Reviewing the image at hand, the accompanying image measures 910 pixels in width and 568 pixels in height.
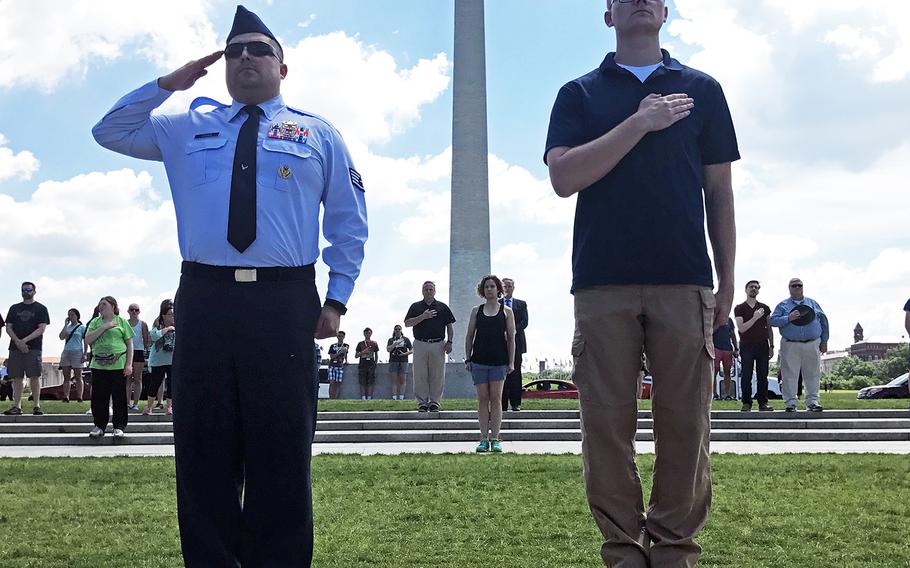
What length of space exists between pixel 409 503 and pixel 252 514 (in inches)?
125

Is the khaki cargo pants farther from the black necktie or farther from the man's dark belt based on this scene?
the black necktie

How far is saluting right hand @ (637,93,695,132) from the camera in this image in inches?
129

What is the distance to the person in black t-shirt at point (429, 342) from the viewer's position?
1488 centimetres

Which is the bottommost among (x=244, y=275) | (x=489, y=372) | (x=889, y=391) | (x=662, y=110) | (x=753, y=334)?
(x=889, y=391)

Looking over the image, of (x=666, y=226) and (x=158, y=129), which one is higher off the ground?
(x=158, y=129)

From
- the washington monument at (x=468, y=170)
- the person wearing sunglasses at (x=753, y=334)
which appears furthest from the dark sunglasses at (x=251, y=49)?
the washington monument at (x=468, y=170)

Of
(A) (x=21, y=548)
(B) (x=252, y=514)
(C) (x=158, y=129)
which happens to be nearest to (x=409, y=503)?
(A) (x=21, y=548)

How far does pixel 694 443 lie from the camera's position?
332cm

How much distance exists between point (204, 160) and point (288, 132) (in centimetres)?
33

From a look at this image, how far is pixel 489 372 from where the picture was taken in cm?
991

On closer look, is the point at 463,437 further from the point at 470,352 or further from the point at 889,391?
the point at 889,391

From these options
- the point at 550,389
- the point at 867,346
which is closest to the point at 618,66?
the point at 550,389

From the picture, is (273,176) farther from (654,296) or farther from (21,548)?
(21,548)

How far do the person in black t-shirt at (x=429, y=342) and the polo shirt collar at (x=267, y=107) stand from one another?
10760 millimetres
